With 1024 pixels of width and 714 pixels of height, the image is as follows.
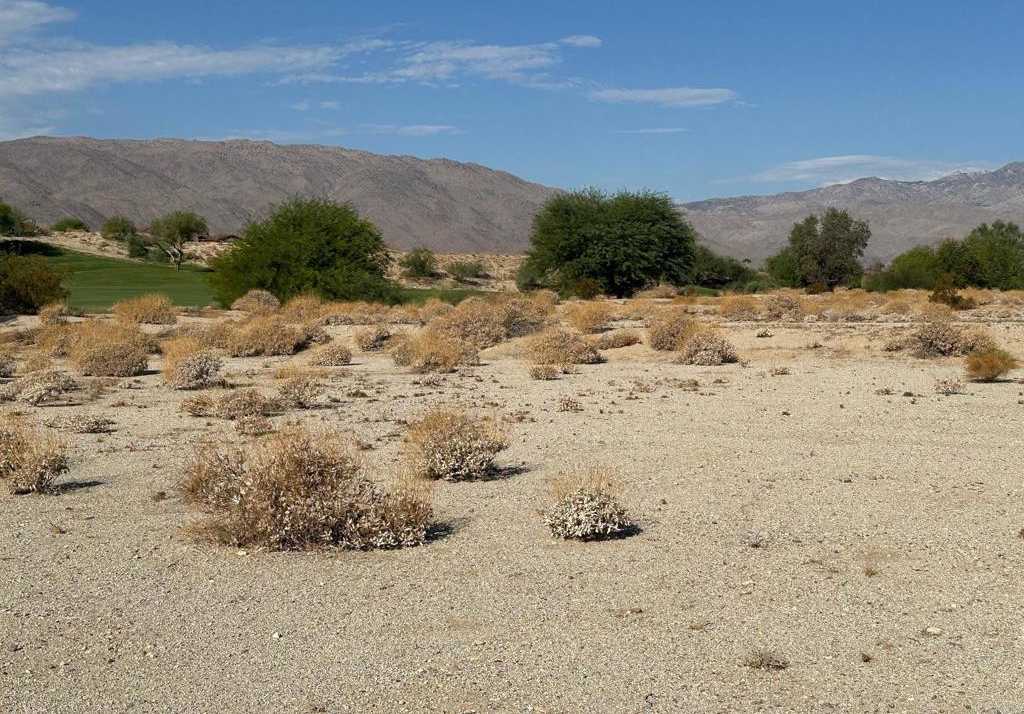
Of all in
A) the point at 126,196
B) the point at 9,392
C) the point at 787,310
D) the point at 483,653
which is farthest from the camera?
the point at 126,196

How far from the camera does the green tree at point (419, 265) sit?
93.4 meters

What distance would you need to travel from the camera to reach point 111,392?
22.2m

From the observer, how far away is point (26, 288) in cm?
4572

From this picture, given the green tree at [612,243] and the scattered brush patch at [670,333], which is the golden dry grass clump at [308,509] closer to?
the scattered brush patch at [670,333]

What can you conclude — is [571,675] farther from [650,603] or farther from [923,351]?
[923,351]

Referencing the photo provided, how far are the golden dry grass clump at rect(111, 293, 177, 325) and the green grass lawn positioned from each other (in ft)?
15.7

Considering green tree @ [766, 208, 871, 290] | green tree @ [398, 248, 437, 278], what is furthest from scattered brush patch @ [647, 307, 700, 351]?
green tree @ [398, 248, 437, 278]

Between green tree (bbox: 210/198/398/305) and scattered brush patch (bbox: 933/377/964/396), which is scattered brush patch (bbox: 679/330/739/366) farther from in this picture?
green tree (bbox: 210/198/398/305)

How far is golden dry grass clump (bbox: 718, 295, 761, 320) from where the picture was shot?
43.2 meters

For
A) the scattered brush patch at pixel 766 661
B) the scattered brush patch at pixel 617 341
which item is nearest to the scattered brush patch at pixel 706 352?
the scattered brush patch at pixel 617 341

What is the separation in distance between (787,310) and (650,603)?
121ft

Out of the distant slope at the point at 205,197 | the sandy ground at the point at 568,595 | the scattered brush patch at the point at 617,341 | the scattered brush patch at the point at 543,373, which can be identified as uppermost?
the distant slope at the point at 205,197

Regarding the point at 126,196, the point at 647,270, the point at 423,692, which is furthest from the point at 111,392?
the point at 126,196

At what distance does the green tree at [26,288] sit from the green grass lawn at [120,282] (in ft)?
5.71
